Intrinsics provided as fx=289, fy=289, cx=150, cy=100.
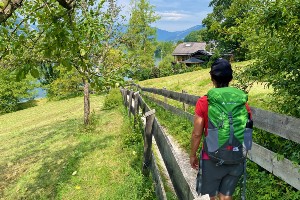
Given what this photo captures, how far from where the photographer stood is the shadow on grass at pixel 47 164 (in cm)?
692

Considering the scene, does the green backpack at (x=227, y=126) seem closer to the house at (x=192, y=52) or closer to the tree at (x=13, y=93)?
the tree at (x=13, y=93)

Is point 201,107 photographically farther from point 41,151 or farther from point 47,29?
point 41,151

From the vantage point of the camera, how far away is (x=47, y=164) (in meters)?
8.58

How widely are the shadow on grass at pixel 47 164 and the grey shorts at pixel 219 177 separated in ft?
13.5

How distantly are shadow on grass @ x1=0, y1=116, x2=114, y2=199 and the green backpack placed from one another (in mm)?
4503

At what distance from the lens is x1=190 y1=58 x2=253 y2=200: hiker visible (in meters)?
3.15

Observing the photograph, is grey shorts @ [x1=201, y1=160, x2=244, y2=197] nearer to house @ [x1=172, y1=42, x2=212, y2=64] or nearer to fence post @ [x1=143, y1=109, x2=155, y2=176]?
fence post @ [x1=143, y1=109, x2=155, y2=176]

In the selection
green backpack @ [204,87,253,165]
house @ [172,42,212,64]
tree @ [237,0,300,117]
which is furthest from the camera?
house @ [172,42,212,64]

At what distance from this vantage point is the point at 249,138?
3.29 metres

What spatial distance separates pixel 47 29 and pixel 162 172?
359 centimetres

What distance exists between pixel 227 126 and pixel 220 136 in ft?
0.43

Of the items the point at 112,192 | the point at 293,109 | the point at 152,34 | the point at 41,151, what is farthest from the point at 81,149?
the point at 152,34

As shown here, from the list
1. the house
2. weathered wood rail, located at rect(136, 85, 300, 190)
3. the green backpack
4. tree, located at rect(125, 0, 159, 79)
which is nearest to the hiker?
the green backpack

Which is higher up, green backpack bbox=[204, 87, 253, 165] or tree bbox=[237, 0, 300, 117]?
tree bbox=[237, 0, 300, 117]
